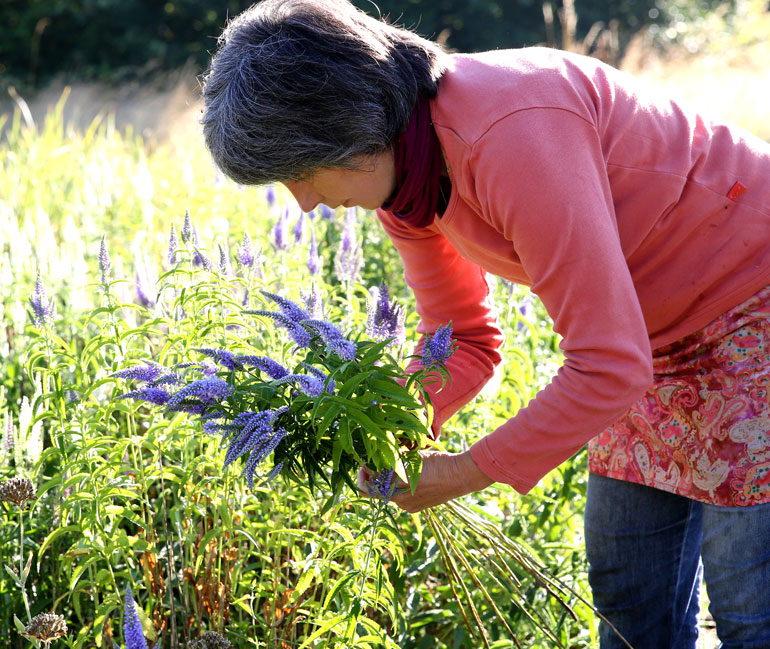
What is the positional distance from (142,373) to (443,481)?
586 mm

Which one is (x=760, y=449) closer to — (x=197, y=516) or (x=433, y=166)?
(x=433, y=166)

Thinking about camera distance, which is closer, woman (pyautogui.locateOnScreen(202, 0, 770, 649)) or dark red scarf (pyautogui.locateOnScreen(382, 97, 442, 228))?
woman (pyautogui.locateOnScreen(202, 0, 770, 649))

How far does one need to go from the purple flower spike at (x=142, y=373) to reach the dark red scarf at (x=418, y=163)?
1.80 feet

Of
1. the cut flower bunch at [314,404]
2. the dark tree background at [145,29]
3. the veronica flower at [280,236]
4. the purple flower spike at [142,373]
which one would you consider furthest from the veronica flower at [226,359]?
the dark tree background at [145,29]

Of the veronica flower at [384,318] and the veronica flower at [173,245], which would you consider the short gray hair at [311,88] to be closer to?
the veronica flower at [384,318]

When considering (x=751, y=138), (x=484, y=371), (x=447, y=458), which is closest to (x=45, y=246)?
(x=484, y=371)

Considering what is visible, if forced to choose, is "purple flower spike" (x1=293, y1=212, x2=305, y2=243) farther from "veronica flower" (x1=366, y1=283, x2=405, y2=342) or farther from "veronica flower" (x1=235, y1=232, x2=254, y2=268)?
"veronica flower" (x1=366, y1=283, x2=405, y2=342)

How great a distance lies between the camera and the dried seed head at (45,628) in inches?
61.3

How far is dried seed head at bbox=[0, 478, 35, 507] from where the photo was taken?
1.78m

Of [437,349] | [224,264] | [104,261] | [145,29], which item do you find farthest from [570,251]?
A: [145,29]

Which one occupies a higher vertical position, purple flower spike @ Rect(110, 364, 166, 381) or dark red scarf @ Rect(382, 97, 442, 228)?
dark red scarf @ Rect(382, 97, 442, 228)

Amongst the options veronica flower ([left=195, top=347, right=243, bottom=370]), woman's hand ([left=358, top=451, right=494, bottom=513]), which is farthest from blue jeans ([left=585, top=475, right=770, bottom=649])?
veronica flower ([left=195, top=347, right=243, bottom=370])

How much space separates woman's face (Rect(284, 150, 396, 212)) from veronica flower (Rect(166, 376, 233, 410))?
1.36ft

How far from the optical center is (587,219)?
141 cm
